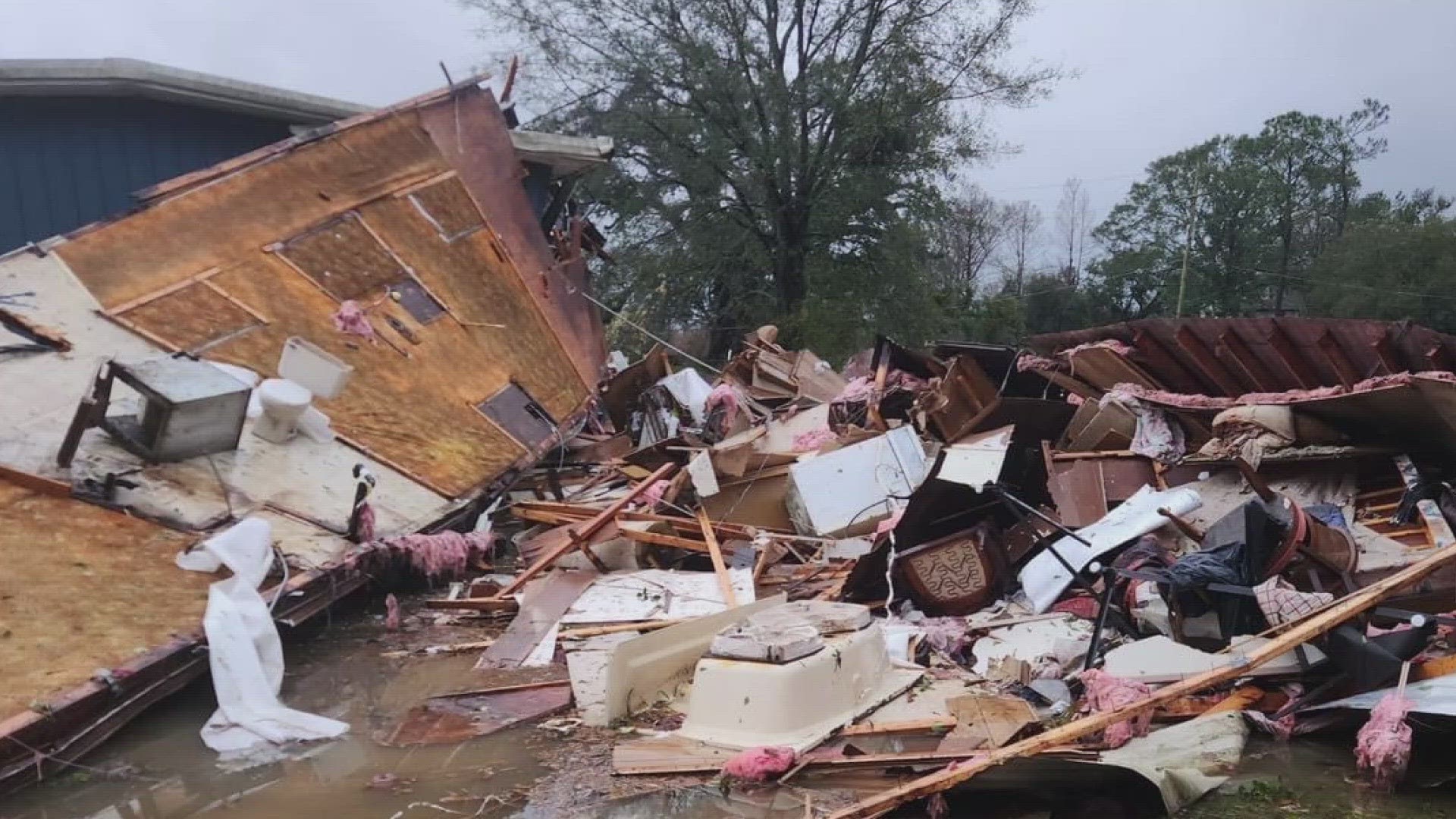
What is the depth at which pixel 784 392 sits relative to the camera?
11.1 metres

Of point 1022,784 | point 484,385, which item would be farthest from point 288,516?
point 1022,784

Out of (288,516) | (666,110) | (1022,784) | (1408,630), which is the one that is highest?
(666,110)

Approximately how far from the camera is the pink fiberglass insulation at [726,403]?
31.5 ft

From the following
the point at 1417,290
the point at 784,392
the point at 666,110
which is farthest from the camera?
the point at 1417,290

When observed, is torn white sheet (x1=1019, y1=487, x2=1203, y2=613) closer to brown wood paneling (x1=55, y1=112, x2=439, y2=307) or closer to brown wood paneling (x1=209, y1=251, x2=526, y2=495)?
brown wood paneling (x1=209, y1=251, x2=526, y2=495)

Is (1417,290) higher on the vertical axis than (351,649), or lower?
higher

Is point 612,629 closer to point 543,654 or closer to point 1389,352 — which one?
point 543,654

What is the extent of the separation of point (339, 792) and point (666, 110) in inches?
712

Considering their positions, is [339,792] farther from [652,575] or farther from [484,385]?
[484,385]

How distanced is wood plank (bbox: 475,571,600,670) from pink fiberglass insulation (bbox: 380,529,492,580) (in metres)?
0.55

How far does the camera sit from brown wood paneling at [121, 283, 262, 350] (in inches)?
260

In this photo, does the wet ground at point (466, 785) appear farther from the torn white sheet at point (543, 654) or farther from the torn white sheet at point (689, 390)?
the torn white sheet at point (689, 390)

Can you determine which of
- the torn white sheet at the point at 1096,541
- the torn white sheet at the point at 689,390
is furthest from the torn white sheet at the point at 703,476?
the torn white sheet at the point at 689,390

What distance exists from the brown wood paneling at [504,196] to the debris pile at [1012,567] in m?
1.58
